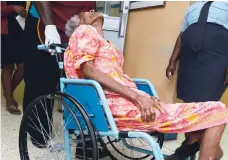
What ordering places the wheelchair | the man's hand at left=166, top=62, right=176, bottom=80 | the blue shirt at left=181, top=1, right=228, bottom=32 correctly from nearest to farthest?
the wheelchair
the blue shirt at left=181, top=1, right=228, bottom=32
the man's hand at left=166, top=62, right=176, bottom=80

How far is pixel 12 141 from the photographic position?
6.47 feet

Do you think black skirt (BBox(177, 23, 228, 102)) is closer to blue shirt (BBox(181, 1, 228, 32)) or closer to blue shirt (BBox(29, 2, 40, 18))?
blue shirt (BBox(181, 1, 228, 32))

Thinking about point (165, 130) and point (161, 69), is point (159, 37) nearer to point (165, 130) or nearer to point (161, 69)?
point (161, 69)

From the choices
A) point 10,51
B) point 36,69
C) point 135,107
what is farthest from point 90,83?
point 10,51

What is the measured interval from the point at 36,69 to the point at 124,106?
0.81 meters

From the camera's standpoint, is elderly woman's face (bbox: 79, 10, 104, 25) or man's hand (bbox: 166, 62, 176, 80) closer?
elderly woman's face (bbox: 79, 10, 104, 25)

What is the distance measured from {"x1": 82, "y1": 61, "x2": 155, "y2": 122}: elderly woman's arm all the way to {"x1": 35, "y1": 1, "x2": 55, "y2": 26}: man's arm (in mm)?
486

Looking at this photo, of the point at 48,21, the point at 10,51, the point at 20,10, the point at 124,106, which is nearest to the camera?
the point at 124,106

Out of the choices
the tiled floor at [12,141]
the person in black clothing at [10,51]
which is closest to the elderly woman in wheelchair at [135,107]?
the tiled floor at [12,141]

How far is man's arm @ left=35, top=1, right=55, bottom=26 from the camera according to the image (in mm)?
1646

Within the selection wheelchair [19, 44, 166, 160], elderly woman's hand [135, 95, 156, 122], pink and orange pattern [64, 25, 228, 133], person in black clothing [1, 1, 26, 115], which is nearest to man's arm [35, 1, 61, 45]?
wheelchair [19, 44, 166, 160]

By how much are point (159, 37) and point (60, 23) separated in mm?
925

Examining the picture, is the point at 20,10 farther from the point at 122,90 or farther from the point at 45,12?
the point at 122,90

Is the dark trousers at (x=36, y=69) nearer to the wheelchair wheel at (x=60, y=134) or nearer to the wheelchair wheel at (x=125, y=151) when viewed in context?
the wheelchair wheel at (x=60, y=134)
